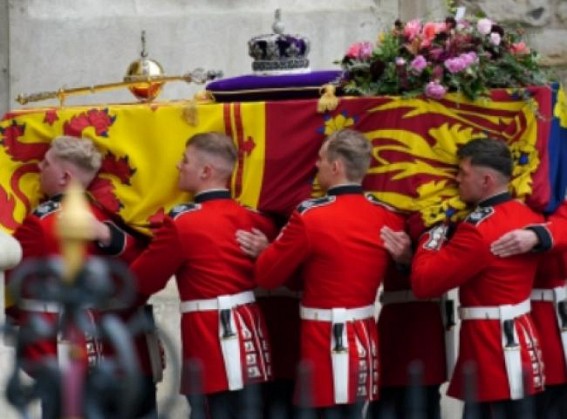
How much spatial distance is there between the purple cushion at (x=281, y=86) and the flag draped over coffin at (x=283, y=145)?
125mm

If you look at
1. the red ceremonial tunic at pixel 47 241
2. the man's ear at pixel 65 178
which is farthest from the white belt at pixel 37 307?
the man's ear at pixel 65 178

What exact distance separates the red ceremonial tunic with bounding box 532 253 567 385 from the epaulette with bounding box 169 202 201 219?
1307mm

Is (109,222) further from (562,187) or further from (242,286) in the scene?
(562,187)

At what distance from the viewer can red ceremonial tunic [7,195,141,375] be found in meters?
8.27

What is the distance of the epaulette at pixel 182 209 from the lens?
8.27m

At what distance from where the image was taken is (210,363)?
325 inches

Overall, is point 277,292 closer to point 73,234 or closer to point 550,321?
point 550,321

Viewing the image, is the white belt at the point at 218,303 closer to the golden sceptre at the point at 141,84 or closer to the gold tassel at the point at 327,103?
the gold tassel at the point at 327,103

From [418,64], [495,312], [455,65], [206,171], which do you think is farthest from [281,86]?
[495,312]

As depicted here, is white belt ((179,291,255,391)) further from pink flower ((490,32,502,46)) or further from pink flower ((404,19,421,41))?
pink flower ((490,32,502,46))

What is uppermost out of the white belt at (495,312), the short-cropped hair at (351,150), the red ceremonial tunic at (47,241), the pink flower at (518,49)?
the pink flower at (518,49)

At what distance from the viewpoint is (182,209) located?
8297mm

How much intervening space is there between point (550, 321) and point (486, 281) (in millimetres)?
522

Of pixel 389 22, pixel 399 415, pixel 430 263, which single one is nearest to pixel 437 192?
pixel 430 263
